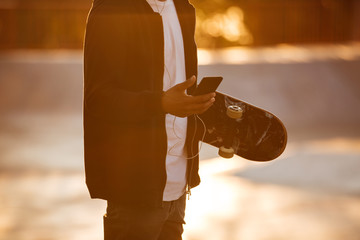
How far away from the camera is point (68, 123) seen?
886 cm

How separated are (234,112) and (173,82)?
21cm

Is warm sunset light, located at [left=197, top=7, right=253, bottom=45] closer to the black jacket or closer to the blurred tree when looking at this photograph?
the blurred tree

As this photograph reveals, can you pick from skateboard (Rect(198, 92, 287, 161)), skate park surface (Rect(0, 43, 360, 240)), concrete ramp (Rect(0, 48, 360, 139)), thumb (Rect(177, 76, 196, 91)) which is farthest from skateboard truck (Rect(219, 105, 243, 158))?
concrete ramp (Rect(0, 48, 360, 139))

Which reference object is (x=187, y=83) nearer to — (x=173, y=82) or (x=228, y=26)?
(x=173, y=82)

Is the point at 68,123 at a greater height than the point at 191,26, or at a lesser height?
lesser

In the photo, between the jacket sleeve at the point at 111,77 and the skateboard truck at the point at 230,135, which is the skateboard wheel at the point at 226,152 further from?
the jacket sleeve at the point at 111,77

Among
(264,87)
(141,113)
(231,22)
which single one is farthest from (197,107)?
(231,22)

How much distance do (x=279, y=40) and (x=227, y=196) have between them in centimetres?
1016

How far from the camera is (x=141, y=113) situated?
64.3 inches

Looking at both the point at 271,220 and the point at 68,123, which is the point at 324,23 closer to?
the point at 68,123

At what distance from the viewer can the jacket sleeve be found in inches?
63.7

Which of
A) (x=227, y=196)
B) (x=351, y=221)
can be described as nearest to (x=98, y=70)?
(x=351, y=221)

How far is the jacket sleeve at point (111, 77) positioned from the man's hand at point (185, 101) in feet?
0.14

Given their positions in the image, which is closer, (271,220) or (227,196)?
(271,220)
